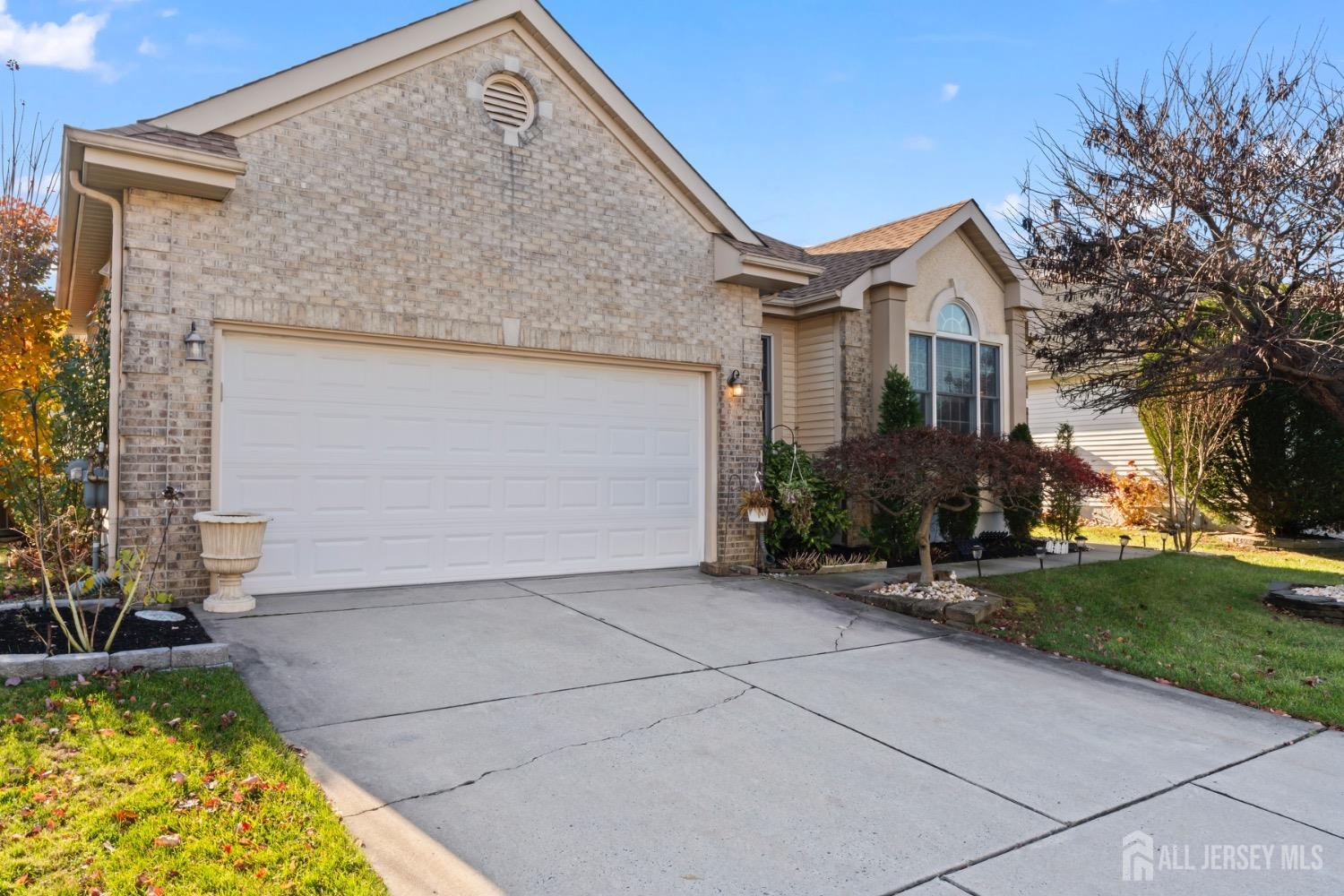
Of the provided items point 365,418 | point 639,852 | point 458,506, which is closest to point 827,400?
point 458,506

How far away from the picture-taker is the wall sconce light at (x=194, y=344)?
7.21m

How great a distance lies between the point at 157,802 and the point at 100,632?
2.91 m

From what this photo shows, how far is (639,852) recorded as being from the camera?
131 inches

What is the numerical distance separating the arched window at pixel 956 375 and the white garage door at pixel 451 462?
4536mm

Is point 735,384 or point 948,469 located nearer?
point 948,469

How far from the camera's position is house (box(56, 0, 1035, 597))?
721cm

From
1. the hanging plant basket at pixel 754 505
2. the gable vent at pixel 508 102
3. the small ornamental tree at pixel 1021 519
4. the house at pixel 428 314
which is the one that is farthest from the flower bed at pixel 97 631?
the small ornamental tree at pixel 1021 519

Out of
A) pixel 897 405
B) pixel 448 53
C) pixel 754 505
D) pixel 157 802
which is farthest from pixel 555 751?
pixel 897 405

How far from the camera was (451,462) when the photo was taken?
866 centimetres

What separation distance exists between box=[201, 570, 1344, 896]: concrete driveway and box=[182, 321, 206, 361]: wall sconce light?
2299mm

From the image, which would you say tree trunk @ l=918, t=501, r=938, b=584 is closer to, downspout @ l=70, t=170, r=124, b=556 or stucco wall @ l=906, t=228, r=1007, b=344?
stucco wall @ l=906, t=228, r=1007, b=344

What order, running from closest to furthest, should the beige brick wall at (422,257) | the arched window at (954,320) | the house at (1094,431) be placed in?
the beige brick wall at (422,257) → the arched window at (954,320) → the house at (1094,431)

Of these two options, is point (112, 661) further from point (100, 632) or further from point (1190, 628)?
point (1190, 628)

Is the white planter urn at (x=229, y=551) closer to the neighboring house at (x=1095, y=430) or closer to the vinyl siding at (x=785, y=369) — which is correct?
the vinyl siding at (x=785, y=369)
